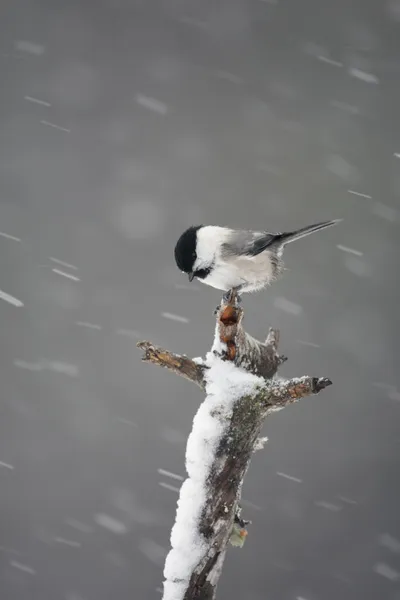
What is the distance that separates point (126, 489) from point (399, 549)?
4569 mm

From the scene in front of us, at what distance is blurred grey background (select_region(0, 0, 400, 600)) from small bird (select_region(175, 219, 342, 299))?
481 cm

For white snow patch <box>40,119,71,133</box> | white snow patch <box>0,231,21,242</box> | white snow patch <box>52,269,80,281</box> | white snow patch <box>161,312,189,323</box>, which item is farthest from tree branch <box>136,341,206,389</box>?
white snow patch <box>40,119,71,133</box>

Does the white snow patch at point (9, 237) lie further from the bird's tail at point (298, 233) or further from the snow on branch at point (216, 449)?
the snow on branch at point (216, 449)

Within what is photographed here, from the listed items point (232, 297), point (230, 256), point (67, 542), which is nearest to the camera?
point (232, 297)

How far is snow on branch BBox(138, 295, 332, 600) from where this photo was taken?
6.07ft

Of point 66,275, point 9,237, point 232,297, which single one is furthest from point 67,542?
→ point 232,297

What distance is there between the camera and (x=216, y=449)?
1.97 m

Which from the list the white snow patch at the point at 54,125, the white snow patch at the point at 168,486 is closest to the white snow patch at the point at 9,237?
the white snow patch at the point at 54,125

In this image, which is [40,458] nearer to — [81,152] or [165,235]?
[165,235]

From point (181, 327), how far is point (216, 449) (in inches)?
266

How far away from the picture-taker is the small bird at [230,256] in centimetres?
301

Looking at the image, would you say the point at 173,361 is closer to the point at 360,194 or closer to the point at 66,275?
the point at 360,194

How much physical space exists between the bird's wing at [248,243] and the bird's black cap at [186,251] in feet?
0.74

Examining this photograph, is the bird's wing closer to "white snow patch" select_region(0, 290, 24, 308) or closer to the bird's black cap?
the bird's black cap
